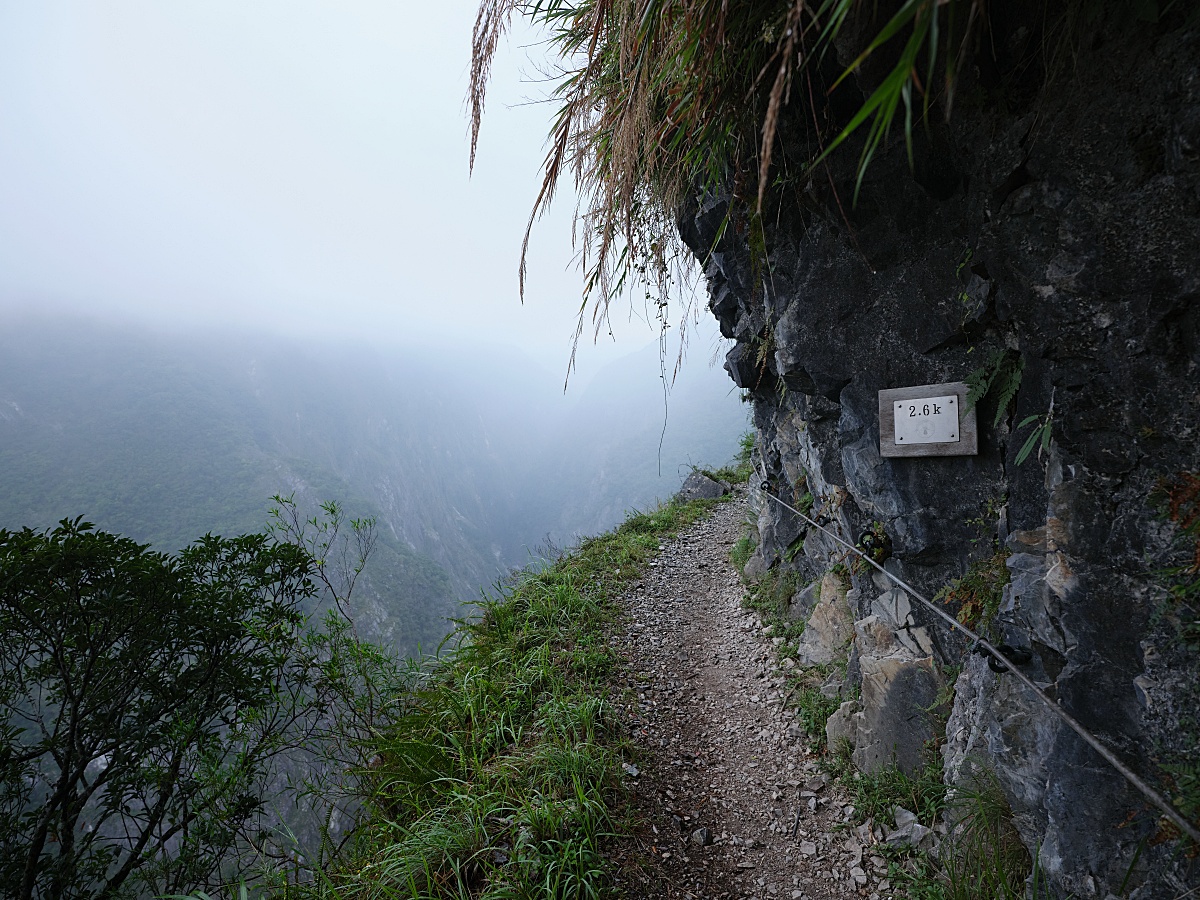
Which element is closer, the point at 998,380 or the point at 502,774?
the point at 998,380

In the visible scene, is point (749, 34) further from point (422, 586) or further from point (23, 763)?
point (422, 586)

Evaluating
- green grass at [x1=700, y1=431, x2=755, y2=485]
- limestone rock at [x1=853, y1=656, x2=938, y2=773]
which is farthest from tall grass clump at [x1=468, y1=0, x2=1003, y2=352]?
green grass at [x1=700, y1=431, x2=755, y2=485]

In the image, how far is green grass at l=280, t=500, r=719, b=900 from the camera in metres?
2.36

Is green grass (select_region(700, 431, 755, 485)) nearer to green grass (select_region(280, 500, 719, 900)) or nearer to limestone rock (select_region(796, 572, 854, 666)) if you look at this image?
green grass (select_region(280, 500, 719, 900))

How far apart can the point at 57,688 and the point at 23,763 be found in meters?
0.42

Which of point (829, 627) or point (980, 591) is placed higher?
point (980, 591)

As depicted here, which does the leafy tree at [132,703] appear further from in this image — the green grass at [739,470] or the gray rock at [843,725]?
the green grass at [739,470]

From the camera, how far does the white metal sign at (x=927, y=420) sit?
2426 millimetres

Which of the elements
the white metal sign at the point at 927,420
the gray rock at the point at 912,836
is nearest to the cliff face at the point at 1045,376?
the white metal sign at the point at 927,420

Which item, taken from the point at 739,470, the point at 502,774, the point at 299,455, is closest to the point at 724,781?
the point at 502,774

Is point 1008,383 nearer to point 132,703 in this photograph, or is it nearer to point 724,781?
point 724,781

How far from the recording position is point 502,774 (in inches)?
112

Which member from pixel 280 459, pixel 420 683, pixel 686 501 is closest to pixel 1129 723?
pixel 420 683

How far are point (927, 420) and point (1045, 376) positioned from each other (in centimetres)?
62
